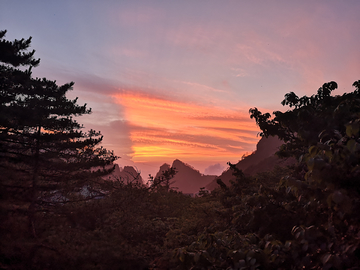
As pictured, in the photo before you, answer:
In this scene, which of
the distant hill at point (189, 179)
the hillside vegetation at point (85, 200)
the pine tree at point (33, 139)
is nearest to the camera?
the hillside vegetation at point (85, 200)

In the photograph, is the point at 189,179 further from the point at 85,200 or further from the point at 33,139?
the point at 33,139

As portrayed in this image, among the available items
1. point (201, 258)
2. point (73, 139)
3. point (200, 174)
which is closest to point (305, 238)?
point (201, 258)

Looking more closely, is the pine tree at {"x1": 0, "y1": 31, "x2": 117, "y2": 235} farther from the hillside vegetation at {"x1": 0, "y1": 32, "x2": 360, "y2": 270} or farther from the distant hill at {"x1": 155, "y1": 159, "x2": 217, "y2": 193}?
the distant hill at {"x1": 155, "y1": 159, "x2": 217, "y2": 193}

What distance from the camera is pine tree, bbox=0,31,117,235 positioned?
1252 centimetres

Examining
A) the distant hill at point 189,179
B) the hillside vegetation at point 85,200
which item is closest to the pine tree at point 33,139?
the hillside vegetation at point 85,200

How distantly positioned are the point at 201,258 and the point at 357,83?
7235 mm

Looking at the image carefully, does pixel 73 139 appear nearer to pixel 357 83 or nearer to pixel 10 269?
pixel 10 269

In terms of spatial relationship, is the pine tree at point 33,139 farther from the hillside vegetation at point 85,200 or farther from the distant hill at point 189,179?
the distant hill at point 189,179

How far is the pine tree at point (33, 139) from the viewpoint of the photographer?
12523 millimetres

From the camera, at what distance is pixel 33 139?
13.4 m

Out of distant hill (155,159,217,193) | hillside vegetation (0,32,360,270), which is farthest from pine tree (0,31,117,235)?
distant hill (155,159,217,193)

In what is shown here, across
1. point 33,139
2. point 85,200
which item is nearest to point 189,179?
point 85,200

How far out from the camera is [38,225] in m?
13.6

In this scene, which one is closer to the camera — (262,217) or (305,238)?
(305,238)
